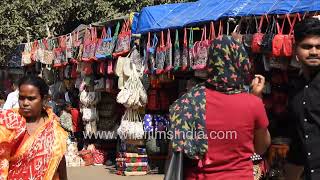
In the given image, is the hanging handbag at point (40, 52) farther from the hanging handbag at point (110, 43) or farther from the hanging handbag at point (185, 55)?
the hanging handbag at point (185, 55)

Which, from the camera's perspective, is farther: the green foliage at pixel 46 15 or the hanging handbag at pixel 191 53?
the green foliage at pixel 46 15

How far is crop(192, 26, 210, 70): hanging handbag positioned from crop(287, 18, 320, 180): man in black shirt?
390 centimetres

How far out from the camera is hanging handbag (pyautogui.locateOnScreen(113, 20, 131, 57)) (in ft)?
26.9

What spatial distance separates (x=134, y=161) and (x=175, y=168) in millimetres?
6201

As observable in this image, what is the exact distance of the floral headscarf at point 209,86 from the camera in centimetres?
241

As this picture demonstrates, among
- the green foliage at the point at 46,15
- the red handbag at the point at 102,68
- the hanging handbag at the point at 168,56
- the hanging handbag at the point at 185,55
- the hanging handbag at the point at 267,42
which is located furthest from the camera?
the green foliage at the point at 46,15

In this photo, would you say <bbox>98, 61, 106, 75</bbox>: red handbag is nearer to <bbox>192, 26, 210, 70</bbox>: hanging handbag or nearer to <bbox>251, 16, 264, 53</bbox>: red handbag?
<bbox>192, 26, 210, 70</bbox>: hanging handbag

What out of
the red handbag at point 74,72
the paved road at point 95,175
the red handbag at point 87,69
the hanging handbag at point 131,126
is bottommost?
the paved road at point 95,175

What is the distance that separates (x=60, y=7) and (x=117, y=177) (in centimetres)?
788

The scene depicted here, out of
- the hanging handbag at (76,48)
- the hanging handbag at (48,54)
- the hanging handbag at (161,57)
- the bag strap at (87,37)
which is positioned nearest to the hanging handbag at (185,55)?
the hanging handbag at (161,57)

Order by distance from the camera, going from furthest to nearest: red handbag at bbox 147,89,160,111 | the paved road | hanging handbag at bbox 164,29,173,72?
the paved road < red handbag at bbox 147,89,160,111 < hanging handbag at bbox 164,29,173,72

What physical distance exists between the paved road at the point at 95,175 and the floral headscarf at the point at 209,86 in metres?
5.96

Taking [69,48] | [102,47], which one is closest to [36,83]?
[102,47]

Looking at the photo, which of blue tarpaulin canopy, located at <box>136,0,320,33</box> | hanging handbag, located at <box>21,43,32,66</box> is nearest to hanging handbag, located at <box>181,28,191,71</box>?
blue tarpaulin canopy, located at <box>136,0,320,33</box>
